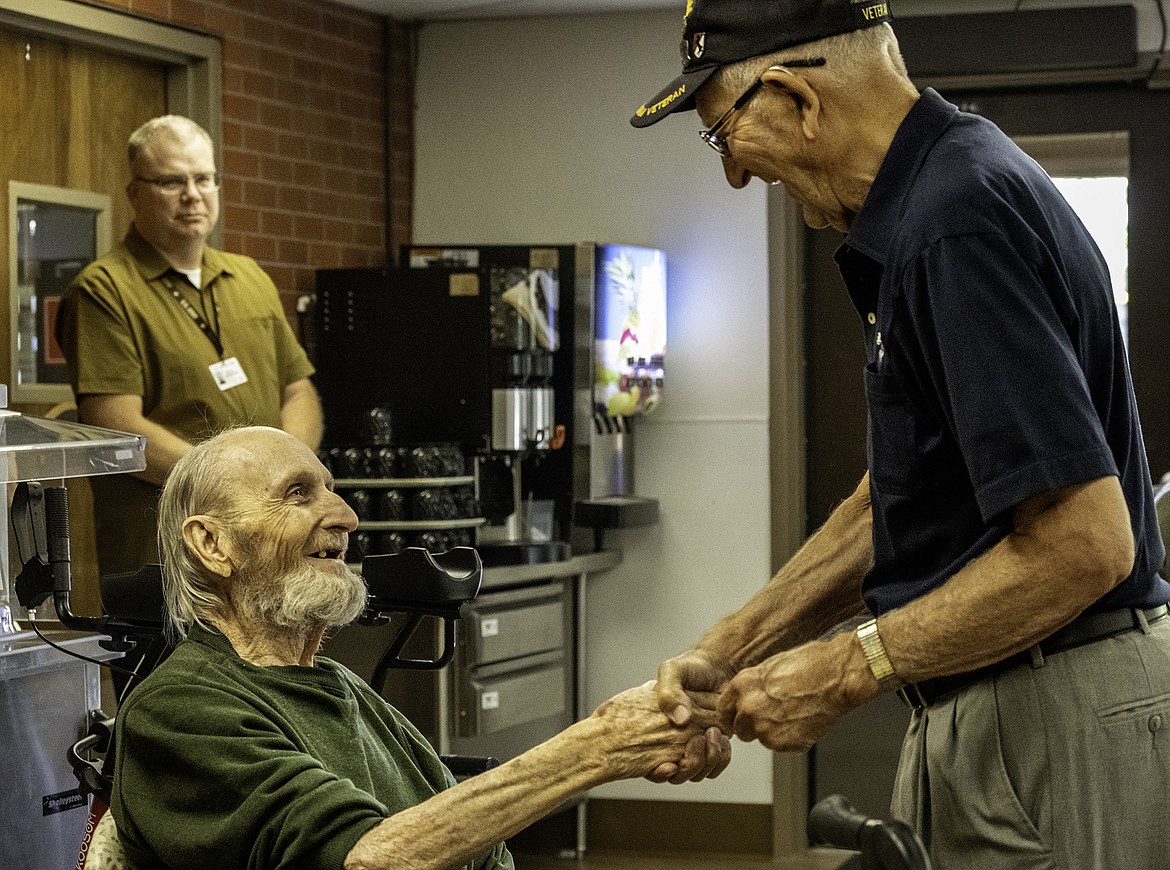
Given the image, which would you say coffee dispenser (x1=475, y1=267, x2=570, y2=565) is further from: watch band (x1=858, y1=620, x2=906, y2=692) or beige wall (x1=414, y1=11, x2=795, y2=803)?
watch band (x1=858, y1=620, x2=906, y2=692)

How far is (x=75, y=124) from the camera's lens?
4270 mm

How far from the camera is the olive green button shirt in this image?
3.74 m

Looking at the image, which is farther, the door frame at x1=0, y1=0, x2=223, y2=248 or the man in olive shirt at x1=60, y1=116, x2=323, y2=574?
the door frame at x1=0, y1=0, x2=223, y2=248

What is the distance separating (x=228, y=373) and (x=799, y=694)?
261 cm

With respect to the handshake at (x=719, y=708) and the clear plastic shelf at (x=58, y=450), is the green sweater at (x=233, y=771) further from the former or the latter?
the clear plastic shelf at (x=58, y=450)

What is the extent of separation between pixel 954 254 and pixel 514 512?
10.5ft

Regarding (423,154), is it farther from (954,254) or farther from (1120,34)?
(954,254)

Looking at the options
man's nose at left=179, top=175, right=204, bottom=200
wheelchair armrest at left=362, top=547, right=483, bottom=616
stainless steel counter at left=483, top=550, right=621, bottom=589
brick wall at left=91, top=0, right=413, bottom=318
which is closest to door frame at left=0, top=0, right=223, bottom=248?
brick wall at left=91, top=0, right=413, bottom=318

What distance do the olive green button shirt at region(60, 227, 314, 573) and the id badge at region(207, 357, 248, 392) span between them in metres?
0.01

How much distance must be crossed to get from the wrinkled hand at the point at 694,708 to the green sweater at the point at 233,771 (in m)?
0.36

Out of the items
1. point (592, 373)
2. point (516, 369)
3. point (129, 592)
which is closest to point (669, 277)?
point (592, 373)

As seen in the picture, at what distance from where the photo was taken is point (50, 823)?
2656 millimetres

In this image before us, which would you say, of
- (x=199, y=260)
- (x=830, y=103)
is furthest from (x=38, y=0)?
(x=830, y=103)

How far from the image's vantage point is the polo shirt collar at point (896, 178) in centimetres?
162
